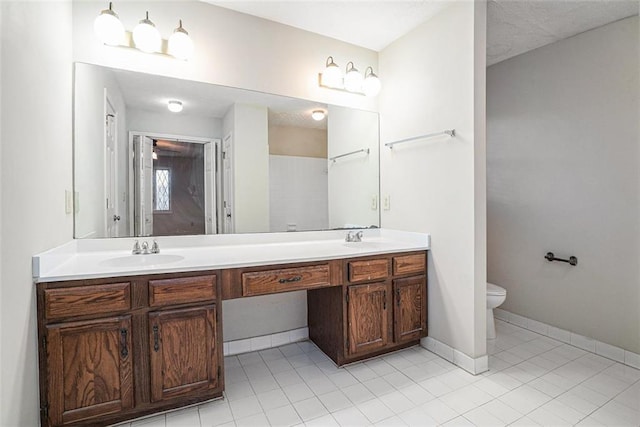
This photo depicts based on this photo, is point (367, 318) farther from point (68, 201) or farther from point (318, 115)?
point (68, 201)

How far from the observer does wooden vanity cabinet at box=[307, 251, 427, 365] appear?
205 centimetres

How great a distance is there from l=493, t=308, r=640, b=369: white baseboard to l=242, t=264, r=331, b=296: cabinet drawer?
2015mm

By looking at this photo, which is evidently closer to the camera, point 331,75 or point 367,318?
point 367,318

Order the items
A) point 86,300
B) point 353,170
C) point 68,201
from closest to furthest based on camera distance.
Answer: point 86,300 → point 68,201 → point 353,170

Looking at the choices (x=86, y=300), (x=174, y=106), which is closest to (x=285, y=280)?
(x=86, y=300)

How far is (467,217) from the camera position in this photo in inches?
79.7

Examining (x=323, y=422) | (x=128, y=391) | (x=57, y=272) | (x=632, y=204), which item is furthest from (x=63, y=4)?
(x=632, y=204)

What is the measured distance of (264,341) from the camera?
2.38m

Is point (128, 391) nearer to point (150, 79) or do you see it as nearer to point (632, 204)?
point (150, 79)

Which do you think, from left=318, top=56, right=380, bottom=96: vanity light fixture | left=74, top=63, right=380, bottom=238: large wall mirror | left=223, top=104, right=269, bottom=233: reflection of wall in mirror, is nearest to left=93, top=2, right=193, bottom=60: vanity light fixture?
left=74, top=63, right=380, bottom=238: large wall mirror

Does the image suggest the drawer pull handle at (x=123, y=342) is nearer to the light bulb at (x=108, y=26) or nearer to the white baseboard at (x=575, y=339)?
the light bulb at (x=108, y=26)

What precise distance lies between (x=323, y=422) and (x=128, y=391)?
95 cm

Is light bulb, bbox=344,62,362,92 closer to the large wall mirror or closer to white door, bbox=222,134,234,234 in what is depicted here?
the large wall mirror

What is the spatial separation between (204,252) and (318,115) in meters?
1.39
